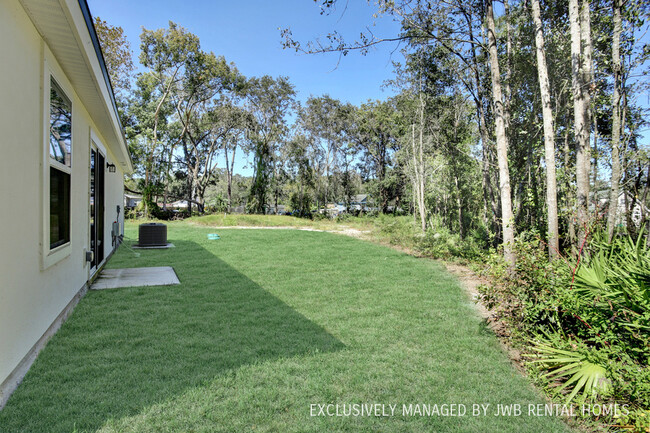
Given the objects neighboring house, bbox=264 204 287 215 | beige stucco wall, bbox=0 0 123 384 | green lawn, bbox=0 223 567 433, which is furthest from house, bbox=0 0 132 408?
neighboring house, bbox=264 204 287 215

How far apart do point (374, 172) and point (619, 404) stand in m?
32.2

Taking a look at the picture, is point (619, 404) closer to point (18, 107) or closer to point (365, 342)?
point (365, 342)

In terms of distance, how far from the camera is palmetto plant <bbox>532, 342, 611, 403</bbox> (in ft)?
7.56

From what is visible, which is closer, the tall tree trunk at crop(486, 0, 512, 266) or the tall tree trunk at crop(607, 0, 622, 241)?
the tall tree trunk at crop(607, 0, 622, 241)

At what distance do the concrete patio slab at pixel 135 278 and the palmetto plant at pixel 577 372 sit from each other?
15.9 feet

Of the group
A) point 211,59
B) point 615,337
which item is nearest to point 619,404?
point 615,337

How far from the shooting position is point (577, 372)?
2.48 m

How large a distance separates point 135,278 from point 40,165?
10.5ft

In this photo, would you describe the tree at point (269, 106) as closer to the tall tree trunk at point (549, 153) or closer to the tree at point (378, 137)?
the tree at point (378, 137)

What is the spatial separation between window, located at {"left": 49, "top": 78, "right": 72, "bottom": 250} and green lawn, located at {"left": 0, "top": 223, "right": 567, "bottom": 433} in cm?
96

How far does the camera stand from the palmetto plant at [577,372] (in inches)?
90.8

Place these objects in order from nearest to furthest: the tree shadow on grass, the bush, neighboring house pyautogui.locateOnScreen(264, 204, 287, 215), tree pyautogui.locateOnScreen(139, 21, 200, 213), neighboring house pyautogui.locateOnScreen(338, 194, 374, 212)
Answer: the tree shadow on grass → the bush → tree pyautogui.locateOnScreen(139, 21, 200, 213) → neighboring house pyautogui.locateOnScreen(264, 204, 287, 215) → neighboring house pyautogui.locateOnScreen(338, 194, 374, 212)

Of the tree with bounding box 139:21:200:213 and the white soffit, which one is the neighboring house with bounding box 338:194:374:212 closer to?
the tree with bounding box 139:21:200:213

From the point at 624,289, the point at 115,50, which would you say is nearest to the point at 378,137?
the point at 115,50
